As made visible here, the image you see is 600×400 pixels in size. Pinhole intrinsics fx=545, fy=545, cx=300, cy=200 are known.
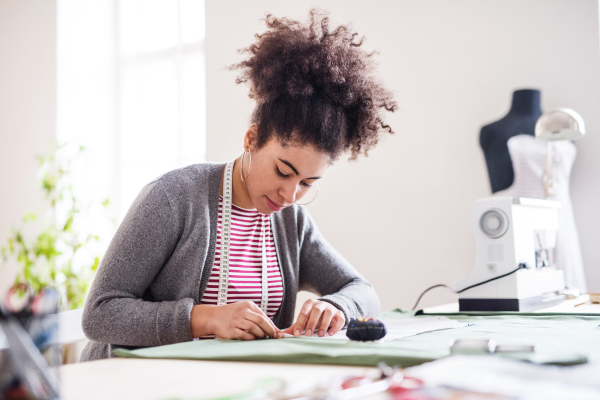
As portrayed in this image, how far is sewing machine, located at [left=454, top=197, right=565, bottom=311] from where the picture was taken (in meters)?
1.64

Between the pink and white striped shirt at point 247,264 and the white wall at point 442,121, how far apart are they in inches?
49.5

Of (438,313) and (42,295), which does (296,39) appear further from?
(42,295)

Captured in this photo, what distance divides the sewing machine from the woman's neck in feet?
2.29

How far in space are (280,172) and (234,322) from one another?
Result: 0.44 metres

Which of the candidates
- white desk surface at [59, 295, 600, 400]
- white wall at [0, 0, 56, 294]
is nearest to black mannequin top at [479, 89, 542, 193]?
white desk surface at [59, 295, 600, 400]

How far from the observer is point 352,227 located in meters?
3.07

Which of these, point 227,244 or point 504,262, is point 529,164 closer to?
point 504,262

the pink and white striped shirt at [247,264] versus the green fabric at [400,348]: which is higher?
the pink and white striped shirt at [247,264]

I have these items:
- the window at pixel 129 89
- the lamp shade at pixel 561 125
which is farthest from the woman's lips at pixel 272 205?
the window at pixel 129 89

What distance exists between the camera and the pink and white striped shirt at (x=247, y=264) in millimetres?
1430

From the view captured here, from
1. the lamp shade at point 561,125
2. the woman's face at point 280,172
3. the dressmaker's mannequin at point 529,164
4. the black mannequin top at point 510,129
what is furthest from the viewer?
the black mannequin top at point 510,129

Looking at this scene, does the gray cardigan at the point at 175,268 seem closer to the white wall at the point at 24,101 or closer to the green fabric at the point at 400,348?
the green fabric at the point at 400,348

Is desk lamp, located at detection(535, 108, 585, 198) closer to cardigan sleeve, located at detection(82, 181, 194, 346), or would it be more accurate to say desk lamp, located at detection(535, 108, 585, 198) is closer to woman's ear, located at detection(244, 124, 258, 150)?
woman's ear, located at detection(244, 124, 258, 150)

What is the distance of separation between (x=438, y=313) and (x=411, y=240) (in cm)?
135
